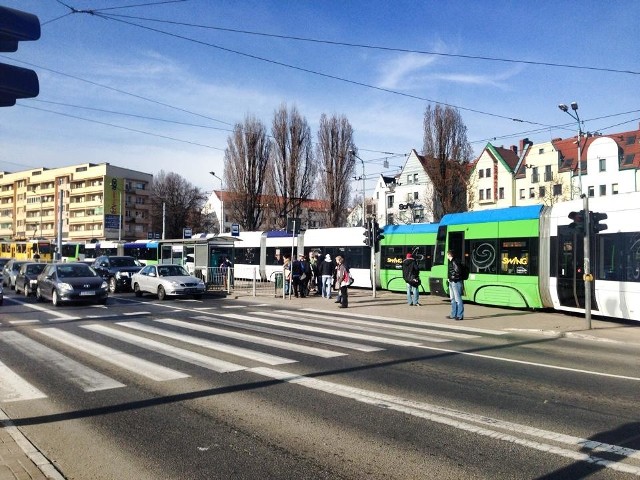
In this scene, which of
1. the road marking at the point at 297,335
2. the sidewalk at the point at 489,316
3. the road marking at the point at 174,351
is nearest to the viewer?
the road marking at the point at 174,351

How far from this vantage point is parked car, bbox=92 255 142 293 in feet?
86.7

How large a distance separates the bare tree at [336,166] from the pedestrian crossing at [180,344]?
32609 millimetres

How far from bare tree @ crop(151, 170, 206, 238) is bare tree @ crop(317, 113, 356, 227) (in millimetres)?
36441

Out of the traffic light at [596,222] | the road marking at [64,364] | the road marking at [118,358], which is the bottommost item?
the road marking at [64,364]

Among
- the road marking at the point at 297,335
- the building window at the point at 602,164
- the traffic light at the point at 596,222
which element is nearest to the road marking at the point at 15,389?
the road marking at the point at 297,335

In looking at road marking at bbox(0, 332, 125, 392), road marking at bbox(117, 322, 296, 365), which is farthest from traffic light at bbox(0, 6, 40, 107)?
road marking at bbox(117, 322, 296, 365)

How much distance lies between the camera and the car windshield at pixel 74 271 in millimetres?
19781

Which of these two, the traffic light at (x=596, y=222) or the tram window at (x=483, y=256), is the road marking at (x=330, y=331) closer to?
the traffic light at (x=596, y=222)

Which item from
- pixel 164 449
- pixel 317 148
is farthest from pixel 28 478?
pixel 317 148

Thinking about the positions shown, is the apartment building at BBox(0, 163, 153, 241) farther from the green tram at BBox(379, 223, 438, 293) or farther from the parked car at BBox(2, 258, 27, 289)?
the green tram at BBox(379, 223, 438, 293)

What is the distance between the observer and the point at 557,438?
16.9ft

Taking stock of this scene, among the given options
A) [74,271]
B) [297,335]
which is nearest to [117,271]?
[74,271]

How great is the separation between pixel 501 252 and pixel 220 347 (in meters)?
10.3

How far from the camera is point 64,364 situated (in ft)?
29.1
